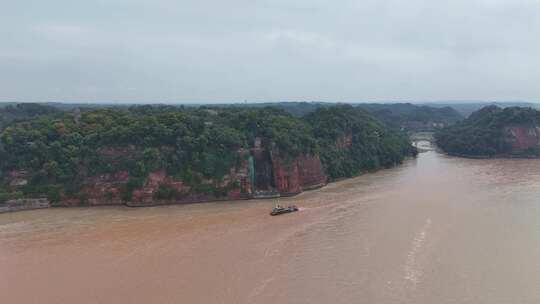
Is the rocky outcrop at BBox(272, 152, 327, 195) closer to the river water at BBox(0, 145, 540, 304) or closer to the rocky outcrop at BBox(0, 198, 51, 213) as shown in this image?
the river water at BBox(0, 145, 540, 304)

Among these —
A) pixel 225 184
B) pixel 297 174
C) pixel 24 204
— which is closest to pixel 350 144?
pixel 297 174

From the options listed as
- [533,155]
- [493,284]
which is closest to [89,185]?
[493,284]

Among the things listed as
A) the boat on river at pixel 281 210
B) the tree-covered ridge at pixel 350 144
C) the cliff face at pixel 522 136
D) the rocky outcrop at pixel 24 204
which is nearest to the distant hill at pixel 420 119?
the cliff face at pixel 522 136

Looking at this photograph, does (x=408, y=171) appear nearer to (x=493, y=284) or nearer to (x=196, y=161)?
(x=196, y=161)

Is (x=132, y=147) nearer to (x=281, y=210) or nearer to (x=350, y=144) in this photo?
(x=281, y=210)

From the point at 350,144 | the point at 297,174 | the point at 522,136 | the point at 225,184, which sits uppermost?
the point at 522,136

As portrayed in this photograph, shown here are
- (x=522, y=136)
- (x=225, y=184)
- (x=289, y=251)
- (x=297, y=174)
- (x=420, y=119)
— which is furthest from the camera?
Result: (x=420, y=119)
